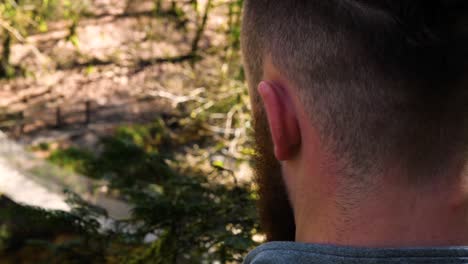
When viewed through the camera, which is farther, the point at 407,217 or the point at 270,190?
the point at 270,190

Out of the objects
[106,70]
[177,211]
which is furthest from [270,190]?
[106,70]

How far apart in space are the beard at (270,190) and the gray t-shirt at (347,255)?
19 cm

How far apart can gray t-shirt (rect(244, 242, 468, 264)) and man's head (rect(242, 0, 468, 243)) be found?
100 millimetres

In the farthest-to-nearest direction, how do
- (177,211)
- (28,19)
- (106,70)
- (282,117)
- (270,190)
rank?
(106,70), (28,19), (177,211), (270,190), (282,117)

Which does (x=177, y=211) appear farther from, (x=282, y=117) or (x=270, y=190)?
(x=282, y=117)

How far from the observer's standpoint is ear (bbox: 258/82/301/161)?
1.06 metres

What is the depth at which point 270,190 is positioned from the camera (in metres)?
1.28

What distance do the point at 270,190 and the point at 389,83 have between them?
0.39 metres

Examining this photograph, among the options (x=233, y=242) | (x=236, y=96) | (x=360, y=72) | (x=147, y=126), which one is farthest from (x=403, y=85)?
(x=147, y=126)

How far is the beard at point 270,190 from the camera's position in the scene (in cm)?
123

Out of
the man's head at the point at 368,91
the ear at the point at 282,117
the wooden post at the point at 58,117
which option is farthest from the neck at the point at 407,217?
the wooden post at the point at 58,117

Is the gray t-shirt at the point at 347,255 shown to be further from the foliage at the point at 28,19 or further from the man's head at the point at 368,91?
the foliage at the point at 28,19

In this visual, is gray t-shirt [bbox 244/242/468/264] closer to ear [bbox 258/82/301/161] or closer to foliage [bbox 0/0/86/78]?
ear [bbox 258/82/301/161]

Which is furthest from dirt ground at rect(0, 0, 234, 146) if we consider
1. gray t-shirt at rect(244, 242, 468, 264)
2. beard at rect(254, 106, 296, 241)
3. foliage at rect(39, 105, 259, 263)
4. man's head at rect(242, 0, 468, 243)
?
gray t-shirt at rect(244, 242, 468, 264)
